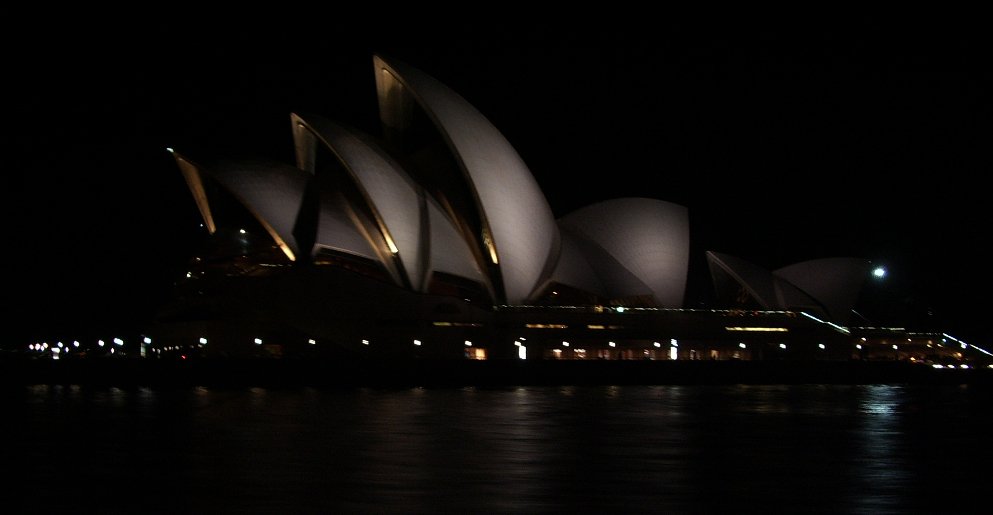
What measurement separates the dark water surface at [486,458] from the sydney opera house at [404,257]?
11.9 m

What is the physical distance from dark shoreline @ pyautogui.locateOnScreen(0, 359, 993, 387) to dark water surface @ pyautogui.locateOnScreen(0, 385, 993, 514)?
28.8 feet

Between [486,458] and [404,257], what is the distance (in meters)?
22.9

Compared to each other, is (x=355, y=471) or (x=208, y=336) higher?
(x=208, y=336)

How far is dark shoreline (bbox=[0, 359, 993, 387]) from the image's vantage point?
107 ft

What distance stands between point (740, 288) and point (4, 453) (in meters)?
35.6

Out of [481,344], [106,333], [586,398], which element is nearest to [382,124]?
[481,344]

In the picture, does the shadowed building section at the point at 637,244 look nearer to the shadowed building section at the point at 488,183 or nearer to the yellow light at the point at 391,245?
the shadowed building section at the point at 488,183

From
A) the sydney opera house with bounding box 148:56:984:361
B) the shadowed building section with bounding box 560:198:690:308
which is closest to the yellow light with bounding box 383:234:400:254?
the sydney opera house with bounding box 148:56:984:361

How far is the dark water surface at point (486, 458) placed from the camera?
991cm

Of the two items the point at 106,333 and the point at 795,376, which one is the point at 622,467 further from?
the point at 106,333

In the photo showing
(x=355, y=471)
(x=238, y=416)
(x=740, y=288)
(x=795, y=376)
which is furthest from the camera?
(x=740, y=288)

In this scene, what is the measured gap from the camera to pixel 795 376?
3934 cm

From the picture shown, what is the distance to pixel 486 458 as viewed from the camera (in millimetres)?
12961

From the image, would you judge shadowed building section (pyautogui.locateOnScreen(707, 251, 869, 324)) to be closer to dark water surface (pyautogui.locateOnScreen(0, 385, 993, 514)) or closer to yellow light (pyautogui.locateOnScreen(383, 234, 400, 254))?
yellow light (pyautogui.locateOnScreen(383, 234, 400, 254))
